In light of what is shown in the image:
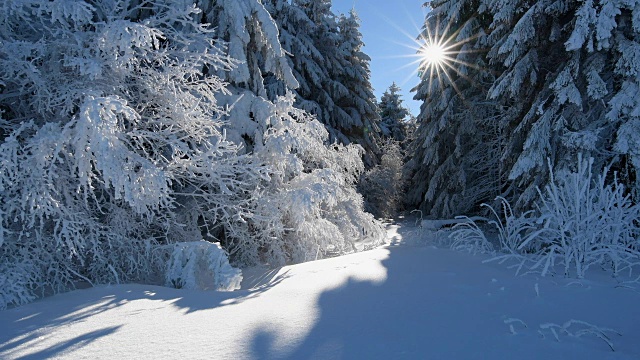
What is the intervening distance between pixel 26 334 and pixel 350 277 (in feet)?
7.57

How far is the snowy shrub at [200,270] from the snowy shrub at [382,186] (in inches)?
407

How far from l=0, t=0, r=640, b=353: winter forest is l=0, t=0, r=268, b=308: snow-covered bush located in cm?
3

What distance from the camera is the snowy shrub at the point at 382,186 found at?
47.1 ft

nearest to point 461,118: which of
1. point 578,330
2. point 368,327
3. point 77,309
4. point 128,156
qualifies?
point 128,156

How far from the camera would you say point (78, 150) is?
3539mm

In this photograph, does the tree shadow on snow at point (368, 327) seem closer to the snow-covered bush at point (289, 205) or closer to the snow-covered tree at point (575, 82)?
the snow-covered bush at point (289, 205)

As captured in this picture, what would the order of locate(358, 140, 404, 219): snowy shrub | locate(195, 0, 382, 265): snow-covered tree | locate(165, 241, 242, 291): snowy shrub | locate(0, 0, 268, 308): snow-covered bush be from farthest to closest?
locate(358, 140, 404, 219): snowy shrub < locate(195, 0, 382, 265): snow-covered tree < locate(165, 241, 242, 291): snowy shrub < locate(0, 0, 268, 308): snow-covered bush

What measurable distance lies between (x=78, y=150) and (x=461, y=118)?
10961 millimetres

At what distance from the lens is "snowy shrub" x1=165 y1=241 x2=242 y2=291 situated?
3.94 meters

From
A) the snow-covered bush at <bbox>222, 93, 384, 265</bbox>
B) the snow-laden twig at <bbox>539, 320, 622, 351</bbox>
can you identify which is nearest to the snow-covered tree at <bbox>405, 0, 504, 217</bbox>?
the snow-covered bush at <bbox>222, 93, 384, 265</bbox>

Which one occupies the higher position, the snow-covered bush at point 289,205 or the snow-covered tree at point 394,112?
the snow-covered tree at point 394,112

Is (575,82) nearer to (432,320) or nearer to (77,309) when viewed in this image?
(432,320)

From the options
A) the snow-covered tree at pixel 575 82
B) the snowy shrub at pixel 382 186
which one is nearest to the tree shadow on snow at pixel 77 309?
the snow-covered tree at pixel 575 82

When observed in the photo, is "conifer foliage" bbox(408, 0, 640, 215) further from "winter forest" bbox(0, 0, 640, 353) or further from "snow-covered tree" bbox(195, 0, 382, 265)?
"snow-covered tree" bbox(195, 0, 382, 265)
